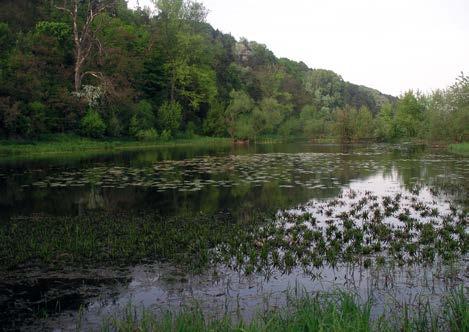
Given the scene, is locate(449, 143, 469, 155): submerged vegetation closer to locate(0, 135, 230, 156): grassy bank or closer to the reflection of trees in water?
the reflection of trees in water

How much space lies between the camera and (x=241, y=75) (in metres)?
107

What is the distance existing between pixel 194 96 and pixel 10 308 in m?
71.5

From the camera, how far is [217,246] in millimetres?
10969

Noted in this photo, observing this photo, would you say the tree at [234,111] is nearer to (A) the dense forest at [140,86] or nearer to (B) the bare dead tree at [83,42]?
(A) the dense forest at [140,86]

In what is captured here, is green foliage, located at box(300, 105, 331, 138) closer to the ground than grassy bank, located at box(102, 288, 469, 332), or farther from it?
farther from it

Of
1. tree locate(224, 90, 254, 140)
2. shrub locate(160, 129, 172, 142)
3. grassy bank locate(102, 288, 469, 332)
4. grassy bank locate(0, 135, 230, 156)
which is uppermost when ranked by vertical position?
tree locate(224, 90, 254, 140)

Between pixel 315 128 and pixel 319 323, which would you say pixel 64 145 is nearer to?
pixel 319 323

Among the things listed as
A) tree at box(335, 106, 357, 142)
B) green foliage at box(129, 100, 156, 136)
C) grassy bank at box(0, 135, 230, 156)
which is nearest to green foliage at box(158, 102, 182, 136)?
green foliage at box(129, 100, 156, 136)

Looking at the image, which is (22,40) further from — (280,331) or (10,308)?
(280,331)

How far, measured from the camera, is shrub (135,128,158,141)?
57.9m

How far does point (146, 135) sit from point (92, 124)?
9.27 metres

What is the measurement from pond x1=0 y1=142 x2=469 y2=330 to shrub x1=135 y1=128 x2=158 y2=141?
3651 cm

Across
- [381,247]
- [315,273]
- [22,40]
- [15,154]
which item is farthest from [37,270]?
[22,40]

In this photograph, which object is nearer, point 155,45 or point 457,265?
point 457,265
